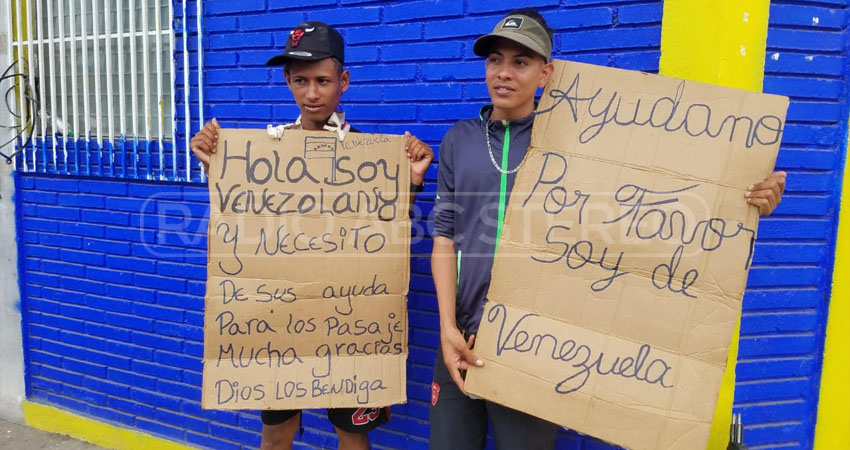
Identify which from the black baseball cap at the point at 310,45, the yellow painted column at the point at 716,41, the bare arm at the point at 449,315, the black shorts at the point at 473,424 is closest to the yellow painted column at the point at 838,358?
the yellow painted column at the point at 716,41

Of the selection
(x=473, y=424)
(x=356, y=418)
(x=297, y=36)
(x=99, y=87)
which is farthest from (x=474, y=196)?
(x=99, y=87)

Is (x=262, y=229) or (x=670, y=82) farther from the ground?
(x=670, y=82)

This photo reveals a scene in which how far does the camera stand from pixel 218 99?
328cm

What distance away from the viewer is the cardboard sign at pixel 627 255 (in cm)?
171

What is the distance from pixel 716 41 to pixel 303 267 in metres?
1.68

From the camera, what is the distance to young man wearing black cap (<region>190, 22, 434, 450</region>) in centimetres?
226

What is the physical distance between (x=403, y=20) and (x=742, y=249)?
1.78 m

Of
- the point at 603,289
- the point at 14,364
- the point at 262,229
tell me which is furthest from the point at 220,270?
the point at 14,364

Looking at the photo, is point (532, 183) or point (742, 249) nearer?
point (742, 249)

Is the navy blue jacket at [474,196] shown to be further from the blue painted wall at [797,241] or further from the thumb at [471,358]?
the blue painted wall at [797,241]

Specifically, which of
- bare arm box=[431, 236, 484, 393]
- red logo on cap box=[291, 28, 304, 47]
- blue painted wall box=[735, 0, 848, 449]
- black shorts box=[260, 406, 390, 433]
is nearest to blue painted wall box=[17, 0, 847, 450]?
blue painted wall box=[735, 0, 848, 449]

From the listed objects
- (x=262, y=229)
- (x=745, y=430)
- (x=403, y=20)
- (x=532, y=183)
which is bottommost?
(x=745, y=430)

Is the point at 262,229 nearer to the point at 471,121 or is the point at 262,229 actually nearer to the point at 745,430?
the point at 471,121

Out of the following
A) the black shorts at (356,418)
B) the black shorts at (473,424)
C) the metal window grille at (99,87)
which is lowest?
the black shorts at (356,418)
